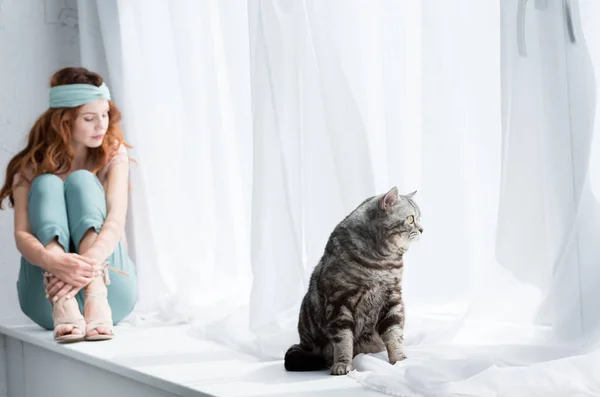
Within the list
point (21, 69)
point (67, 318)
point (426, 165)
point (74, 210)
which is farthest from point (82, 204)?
point (426, 165)

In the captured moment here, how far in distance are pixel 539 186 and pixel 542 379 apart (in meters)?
0.34

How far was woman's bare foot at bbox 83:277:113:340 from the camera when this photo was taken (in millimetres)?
1855

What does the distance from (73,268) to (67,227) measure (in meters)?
0.16

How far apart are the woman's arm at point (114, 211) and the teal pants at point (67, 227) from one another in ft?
0.07

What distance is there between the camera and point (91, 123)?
2.10m

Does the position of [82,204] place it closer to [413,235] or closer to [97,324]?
[97,324]

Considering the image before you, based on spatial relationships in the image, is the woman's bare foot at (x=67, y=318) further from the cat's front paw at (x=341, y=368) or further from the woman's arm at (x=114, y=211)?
the cat's front paw at (x=341, y=368)

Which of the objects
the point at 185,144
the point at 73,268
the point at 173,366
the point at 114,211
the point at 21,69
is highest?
the point at 21,69

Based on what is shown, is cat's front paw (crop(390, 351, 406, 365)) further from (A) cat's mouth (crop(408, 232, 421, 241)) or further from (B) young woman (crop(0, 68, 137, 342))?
(B) young woman (crop(0, 68, 137, 342))

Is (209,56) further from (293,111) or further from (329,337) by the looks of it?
(329,337)

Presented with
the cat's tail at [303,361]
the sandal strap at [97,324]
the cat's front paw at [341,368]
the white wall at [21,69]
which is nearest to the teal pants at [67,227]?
the sandal strap at [97,324]

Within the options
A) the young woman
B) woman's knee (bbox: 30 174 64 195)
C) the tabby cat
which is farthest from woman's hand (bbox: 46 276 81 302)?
the tabby cat

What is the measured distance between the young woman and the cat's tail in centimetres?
66

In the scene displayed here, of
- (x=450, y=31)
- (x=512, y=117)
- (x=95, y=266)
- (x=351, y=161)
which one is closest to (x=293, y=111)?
(x=351, y=161)
